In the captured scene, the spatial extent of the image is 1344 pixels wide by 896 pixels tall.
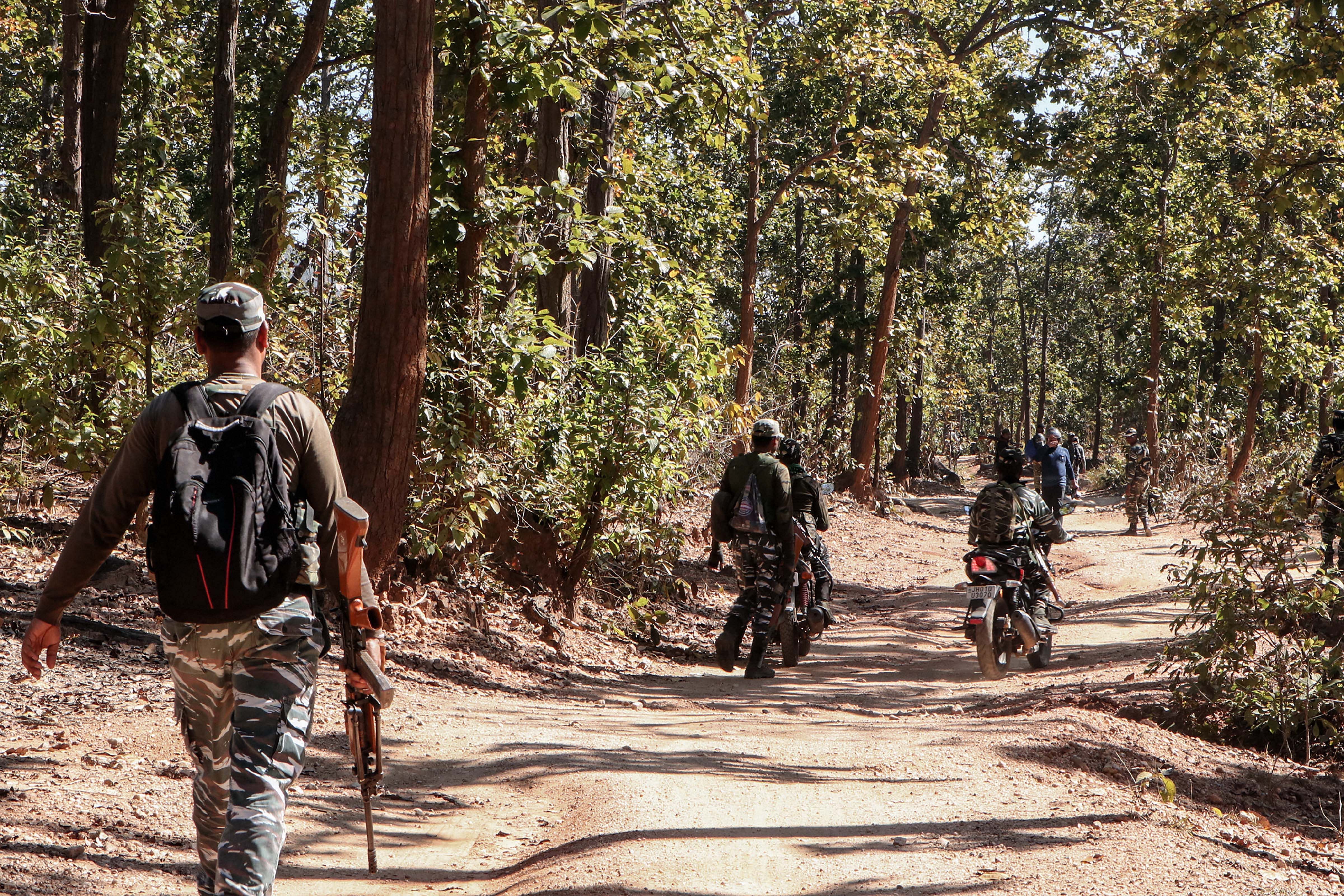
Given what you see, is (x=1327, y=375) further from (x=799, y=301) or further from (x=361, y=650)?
(x=361, y=650)

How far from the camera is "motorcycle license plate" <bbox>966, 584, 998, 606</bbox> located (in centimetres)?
979

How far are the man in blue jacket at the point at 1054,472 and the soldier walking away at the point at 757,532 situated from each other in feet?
34.2

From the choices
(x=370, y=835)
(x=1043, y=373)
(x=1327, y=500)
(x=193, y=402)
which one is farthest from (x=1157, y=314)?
(x=193, y=402)

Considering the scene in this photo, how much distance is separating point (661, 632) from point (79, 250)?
6.28m

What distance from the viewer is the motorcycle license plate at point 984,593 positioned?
9.79 meters

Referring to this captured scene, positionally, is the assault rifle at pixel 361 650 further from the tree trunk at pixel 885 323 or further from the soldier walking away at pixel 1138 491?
the tree trunk at pixel 885 323

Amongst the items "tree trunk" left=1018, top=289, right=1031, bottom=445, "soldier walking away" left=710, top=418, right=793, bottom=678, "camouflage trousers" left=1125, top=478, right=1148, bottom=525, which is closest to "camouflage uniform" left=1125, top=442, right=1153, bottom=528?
"camouflage trousers" left=1125, top=478, right=1148, bottom=525

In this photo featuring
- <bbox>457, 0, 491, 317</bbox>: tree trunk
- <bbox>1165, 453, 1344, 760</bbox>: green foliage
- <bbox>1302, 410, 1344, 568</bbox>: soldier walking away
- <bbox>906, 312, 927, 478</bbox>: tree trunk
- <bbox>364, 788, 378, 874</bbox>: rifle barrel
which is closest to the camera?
<bbox>364, 788, 378, 874</bbox>: rifle barrel

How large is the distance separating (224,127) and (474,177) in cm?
378

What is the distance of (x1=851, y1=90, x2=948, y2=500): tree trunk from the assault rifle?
76.8ft

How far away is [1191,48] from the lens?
34.0ft

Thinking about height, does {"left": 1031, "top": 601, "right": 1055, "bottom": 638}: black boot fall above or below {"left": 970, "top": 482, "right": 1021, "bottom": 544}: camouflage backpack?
below

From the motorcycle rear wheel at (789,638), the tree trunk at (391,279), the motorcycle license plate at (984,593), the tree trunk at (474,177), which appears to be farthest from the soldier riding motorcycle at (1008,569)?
the tree trunk at (391,279)

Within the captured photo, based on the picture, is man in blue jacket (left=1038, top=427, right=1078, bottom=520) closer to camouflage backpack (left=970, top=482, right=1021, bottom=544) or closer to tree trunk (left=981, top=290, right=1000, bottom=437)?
camouflage backpack (left=970, top=482, right=1021, bottom=544)
